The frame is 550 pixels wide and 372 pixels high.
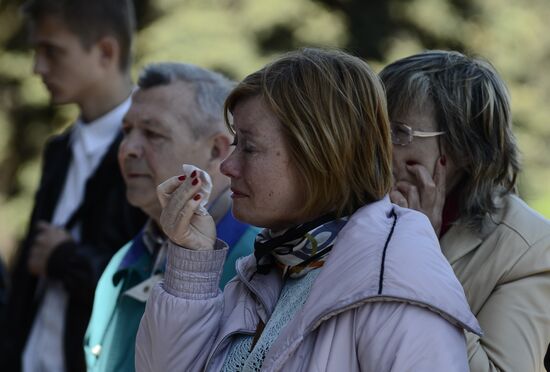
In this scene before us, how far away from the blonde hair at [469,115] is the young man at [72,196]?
160 centimetres

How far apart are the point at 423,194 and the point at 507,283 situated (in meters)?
0.33

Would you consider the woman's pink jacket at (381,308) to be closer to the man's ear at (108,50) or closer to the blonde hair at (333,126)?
the blonde hair at (333,126)

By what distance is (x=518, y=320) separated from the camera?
232cm

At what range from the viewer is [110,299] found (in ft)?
10.7

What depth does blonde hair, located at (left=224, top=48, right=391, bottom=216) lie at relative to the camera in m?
2.10

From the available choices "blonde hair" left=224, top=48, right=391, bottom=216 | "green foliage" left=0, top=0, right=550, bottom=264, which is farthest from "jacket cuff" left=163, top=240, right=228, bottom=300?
"green foliage" left=0, top=0, right=550, bottom=264

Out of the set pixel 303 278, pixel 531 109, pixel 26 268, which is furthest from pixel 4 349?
pixel 531 109

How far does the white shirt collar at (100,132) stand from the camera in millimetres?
4238

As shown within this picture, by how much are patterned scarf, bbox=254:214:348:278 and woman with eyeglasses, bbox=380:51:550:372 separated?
1.57 feet

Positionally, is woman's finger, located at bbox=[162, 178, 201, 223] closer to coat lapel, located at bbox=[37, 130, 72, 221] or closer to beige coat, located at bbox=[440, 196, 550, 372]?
beige coat, located at bbox=[440, 196, 550, 372]

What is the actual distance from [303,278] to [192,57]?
5.47 m

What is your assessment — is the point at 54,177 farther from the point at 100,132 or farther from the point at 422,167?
the point at 422,167

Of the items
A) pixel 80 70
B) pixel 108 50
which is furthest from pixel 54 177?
pixel 108 50

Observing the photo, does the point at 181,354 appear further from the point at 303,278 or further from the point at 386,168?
the point at 386,168
